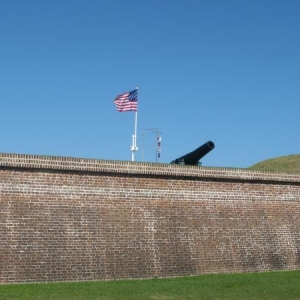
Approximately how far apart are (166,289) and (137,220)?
325cm

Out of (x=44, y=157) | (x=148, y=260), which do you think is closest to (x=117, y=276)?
(x=148, y=260)

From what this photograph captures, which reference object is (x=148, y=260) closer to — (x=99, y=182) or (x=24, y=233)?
(x=99, y=182)

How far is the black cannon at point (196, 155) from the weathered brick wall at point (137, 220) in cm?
127

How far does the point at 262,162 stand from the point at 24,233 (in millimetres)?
29935

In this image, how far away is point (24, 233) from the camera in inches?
564

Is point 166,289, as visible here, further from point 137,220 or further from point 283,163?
point 283,163

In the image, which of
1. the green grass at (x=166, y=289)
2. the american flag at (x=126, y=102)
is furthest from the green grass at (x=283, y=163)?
the green grass at (x=166, y=289)

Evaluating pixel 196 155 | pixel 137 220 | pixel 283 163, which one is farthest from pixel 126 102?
pixel 283 163

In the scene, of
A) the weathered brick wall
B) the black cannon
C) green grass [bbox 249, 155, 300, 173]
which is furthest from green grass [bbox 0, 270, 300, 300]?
green grass [bbox 249, 155, 300, 173]

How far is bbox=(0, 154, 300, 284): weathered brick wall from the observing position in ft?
47.4

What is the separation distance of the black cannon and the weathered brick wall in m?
1.27

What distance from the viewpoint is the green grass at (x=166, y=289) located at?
473 inches

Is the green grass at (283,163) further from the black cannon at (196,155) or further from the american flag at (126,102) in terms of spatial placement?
the black cannon at (196,155)

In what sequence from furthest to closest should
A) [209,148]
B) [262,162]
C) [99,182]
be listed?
1. [262,162]
2. [209,148]
3. [99,182]
